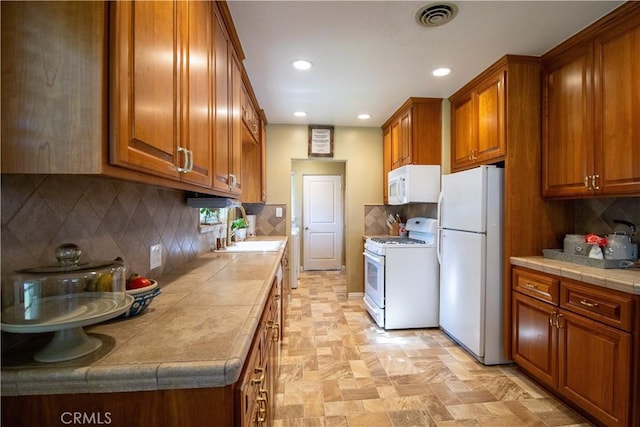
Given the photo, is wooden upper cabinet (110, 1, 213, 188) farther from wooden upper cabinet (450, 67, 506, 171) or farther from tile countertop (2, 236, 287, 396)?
wooden upper cabinet (450, 67, 506, 171)

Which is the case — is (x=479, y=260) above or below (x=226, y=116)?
below

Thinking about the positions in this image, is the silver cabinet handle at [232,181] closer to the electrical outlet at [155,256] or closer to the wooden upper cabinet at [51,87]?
the electrical outlet at [155,256]

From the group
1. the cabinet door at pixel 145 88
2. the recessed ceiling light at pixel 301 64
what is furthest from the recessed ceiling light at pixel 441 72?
the cabinet door at pixel 145 88

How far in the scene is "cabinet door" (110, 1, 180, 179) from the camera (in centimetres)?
69

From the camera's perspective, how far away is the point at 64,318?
668mm

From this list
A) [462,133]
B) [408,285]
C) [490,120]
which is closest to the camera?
[490,120]

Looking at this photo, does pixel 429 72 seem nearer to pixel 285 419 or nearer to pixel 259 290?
pixel 259 290

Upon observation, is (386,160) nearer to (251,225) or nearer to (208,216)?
(251,225)

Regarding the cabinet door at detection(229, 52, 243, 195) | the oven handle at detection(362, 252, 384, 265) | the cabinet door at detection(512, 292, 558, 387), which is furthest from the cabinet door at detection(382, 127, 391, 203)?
the cabinet door at detection(229, 52, 243, 195)

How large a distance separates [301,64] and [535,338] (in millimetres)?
2618

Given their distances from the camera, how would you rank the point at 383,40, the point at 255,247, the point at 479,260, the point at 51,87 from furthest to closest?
the point at 255,247 → the point at 479,260 → the point at 383,40 → the point at 51,87

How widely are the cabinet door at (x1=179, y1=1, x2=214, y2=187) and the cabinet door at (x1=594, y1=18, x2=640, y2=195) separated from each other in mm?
2265

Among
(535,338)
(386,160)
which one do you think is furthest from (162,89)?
(386,160)

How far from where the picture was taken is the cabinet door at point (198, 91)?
113 cm
